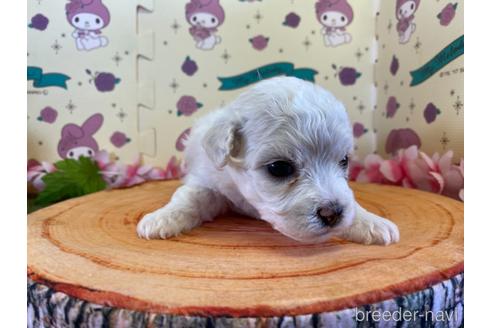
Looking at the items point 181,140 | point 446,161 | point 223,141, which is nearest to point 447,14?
point 446,161

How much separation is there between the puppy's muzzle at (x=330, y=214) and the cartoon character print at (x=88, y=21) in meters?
1.65

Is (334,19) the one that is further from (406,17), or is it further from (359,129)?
(359,129)

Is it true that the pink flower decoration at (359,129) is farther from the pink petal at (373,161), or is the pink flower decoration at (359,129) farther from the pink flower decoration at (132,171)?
the pink flower decoration at (132,171)

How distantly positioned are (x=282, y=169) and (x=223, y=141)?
0.76ft

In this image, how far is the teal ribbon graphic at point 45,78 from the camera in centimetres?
220

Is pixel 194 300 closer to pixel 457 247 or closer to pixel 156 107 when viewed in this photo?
pixel 457 247

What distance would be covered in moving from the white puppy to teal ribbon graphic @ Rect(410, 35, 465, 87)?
0.91 m

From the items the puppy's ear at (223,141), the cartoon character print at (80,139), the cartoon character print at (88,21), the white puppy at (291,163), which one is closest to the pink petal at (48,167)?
the cartoon character print at (80,139)

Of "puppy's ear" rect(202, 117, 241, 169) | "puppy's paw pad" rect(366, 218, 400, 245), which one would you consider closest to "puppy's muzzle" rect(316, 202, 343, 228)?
"puppy's paw pad" rect(366, 218, 400, 245)

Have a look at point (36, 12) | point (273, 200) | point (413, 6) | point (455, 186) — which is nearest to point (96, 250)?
point (273, 200)

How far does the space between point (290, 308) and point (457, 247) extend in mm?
672

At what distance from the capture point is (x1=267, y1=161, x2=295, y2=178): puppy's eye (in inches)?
53.8

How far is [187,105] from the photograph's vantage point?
8.97ft

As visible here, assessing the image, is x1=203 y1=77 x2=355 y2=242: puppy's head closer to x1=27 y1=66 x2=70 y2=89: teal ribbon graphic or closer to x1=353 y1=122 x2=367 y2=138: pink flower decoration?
x1=27 y1=66 x2=70 y2=89: teal ribbon graphic
